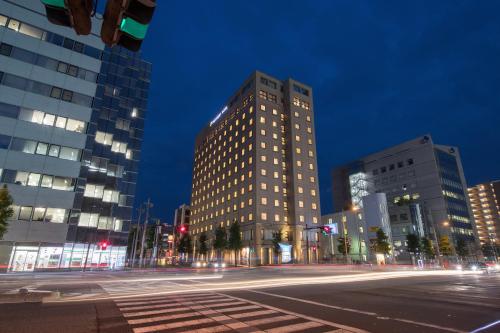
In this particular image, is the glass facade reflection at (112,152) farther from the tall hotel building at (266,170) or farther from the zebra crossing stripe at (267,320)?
the zebra crossing stripe at (267,320)

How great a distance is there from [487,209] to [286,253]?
163894 mm

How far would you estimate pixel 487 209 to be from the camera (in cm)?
16625

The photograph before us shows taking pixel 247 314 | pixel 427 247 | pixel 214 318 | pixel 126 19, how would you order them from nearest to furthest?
pixel 126 19
pixel 214 318
pixel 247 314
pixel 427 247

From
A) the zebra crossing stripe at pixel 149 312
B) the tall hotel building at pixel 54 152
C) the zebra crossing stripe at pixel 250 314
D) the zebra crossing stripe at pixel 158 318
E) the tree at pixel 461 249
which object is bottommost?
the zebra crossing stripe at pixel 250 314

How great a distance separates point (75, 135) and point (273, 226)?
160ft

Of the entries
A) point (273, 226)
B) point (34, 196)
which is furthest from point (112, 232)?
point (273, 226)

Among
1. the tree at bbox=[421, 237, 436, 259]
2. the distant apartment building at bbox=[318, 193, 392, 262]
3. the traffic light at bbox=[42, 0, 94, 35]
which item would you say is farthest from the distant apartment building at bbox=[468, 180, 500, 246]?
the traffic light at bbox=[42, 0, 94, 35]

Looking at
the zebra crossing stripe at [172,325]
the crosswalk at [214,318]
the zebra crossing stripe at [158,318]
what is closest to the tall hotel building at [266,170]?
the crosswalk at [214,318]

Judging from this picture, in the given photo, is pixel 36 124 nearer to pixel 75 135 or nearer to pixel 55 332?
pixel 75 135

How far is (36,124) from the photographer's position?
39.2 metres

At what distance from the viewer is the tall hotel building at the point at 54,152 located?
37.0 m

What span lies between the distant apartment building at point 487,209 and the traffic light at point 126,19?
207m

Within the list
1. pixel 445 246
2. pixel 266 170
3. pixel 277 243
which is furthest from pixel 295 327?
pixel 445 246

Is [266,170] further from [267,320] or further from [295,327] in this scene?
[295,327]
